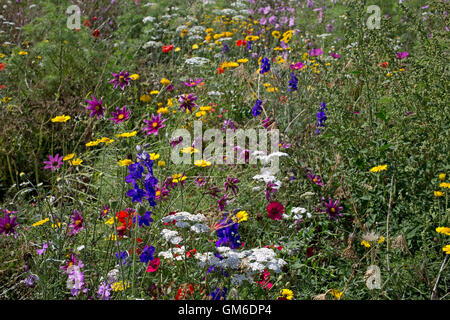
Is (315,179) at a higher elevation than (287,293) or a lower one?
higher

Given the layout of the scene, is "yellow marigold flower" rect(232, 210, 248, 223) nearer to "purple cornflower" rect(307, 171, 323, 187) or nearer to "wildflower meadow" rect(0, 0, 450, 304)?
"wildflower meadow" rect(0, 0, 450, 304)

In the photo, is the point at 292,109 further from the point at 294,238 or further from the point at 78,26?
the point at 78,26

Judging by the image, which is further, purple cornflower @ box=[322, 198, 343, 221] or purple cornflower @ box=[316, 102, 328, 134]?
purple cornflower @ box=[316, 102, 328, 134]

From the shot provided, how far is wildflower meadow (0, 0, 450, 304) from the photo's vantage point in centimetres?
176

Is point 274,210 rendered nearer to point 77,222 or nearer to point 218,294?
point 218,294

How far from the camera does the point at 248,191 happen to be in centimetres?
261

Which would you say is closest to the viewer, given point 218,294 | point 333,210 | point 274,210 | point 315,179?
point 218,294

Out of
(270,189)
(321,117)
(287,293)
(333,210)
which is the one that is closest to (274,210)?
(270,189)

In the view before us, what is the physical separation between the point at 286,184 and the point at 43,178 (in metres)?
1.88

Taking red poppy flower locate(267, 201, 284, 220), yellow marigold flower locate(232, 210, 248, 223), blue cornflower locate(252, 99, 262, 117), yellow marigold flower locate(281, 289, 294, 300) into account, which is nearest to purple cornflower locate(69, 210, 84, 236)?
yellow marigold flower locate(232, 210, 248, 223)

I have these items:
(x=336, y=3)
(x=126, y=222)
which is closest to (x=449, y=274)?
(x=126, y=222)

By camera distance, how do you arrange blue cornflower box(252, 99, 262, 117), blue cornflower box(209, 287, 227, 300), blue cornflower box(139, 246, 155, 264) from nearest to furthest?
blue cornflower box(209, 287, 227, 300) < blue cornflower box(139, 246, 155, 264) < blue cornflower box(252, 99, 262, 117)

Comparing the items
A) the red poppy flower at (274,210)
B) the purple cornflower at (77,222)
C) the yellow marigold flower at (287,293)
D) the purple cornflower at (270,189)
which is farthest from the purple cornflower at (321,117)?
the purple cornflower at (77,222)

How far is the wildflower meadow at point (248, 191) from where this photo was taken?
1757 millimetres
